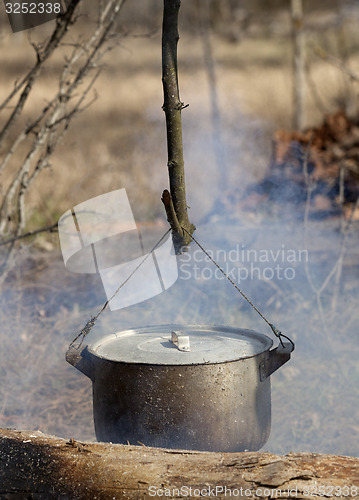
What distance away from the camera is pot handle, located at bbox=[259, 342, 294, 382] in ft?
7.98

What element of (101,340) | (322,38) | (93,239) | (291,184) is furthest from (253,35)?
(101,340)

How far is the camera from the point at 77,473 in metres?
2.05

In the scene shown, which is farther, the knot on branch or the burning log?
the knot on branch

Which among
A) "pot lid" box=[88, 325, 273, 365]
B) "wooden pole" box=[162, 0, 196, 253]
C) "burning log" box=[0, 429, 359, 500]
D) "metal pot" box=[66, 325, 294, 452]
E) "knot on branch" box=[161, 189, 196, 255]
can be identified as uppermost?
"wooden pole" box=[162, 0, 196, 253]

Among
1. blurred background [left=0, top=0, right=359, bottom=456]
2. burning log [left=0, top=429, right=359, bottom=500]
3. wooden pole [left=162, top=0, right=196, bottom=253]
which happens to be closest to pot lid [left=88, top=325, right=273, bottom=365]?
burning log [left=0, top=429, right=359, bottom=500]

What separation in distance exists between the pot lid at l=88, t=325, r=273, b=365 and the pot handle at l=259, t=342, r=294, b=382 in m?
0.05

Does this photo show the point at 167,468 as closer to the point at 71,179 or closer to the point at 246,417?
the point at 246,417

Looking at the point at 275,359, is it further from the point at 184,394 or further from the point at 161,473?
the point at 161,473

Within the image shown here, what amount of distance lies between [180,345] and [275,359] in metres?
0.42

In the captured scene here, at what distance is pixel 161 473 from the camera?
2000 millimetres

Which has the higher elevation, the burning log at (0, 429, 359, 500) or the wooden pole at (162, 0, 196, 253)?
the wooden pole at (162, 0, 196, 253)

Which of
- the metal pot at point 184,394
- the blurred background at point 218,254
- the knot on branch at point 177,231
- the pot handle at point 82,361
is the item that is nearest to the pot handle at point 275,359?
the metal pot at point 184,394

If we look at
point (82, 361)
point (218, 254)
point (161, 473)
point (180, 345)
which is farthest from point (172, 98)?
point (218, 254)

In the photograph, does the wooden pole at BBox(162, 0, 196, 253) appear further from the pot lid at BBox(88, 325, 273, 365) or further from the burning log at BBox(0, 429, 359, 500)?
the burning log at BBox(0, 429, 359, 500)
